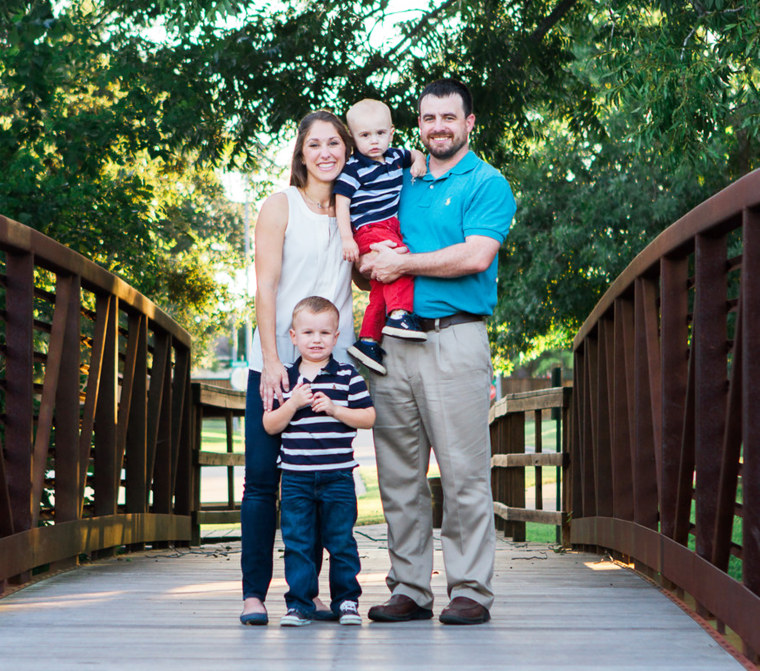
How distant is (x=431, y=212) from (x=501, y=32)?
22.9 ft

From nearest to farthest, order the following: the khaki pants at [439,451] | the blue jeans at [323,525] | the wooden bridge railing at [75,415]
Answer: the blue jeans at [323,525] → the khaki pants at [439,451] → the wooden bridge railing at [75,415]

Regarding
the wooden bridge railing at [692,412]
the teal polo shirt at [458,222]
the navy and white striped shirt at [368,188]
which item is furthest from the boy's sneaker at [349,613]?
the navy and white striped shirt at [368,188]

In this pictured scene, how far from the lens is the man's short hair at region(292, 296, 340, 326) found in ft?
12.5

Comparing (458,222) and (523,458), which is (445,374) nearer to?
(458,222)

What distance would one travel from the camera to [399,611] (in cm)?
391

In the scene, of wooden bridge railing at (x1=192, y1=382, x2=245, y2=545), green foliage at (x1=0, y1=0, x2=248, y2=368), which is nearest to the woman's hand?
green foliage at (x1=0, y1=0, x2=248, y2=368)

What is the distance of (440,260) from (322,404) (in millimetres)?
668

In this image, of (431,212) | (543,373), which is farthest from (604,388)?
(543,373)

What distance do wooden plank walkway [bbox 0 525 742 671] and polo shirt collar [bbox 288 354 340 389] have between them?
0.87 metres

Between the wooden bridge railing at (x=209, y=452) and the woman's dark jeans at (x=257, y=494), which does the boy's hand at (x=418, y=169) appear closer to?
the woman's dark jeans at (x=257, y=494)

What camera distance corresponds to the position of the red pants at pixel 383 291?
3.99 meters

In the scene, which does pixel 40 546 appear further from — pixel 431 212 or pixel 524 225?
pixel 524 225

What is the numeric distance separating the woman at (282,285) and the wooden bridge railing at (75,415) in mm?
974

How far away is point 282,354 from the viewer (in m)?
4.01
